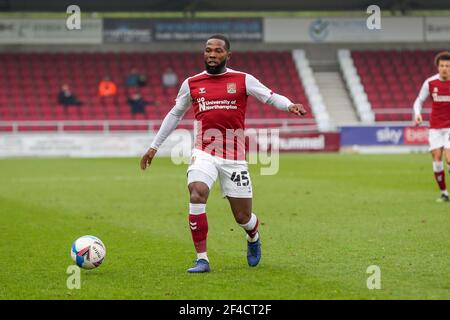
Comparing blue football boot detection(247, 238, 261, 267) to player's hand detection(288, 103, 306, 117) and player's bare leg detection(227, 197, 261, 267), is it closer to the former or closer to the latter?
player's bare leg detection(227, 197, 261, 267)

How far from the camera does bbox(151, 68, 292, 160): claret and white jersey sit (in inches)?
362

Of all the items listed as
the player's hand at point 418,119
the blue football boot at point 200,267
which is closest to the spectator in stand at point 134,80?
the player's hand at point 418,119

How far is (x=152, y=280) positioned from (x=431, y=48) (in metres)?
44.1

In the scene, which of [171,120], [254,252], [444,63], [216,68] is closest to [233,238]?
[254,252]

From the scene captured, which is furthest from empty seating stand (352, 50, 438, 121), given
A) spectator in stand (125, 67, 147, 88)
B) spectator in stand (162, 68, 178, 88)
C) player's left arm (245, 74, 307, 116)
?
player's left arm (245, 74, 307, 116)

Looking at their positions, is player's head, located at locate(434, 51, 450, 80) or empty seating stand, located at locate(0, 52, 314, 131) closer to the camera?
player's head, located at locate(434, 51, 450, 80)

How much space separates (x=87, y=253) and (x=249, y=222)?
169cm

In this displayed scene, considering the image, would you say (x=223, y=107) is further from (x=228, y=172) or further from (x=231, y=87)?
(x=228, y=172)

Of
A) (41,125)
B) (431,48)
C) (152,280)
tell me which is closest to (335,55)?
(431,48)

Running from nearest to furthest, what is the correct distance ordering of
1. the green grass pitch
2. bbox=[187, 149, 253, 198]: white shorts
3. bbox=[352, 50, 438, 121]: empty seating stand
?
1. the green grass pitch
2. bbox=[187, 149, 253, 198]: white shorts
3. bbox=[352, 50, 438, 121]: empty seating stand

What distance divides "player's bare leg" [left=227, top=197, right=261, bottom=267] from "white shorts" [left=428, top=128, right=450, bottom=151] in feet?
26.4

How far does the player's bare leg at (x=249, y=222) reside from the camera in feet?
30.1

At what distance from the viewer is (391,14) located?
159ft
